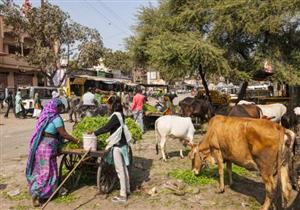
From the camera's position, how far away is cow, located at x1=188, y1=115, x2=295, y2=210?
5887mm

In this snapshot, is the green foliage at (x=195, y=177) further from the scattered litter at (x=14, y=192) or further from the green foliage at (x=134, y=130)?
the scattered litter at (x=14, y=192)

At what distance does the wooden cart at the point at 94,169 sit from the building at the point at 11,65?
3119cm

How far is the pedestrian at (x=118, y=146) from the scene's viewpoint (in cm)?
669

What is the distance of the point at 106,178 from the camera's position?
7203 millimetres

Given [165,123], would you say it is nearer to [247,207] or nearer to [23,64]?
[247,207]

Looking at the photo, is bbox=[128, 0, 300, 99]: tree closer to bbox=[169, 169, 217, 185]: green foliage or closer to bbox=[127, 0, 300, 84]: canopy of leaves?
bbox=[127, 0, 300, 84]: canopy of leaves

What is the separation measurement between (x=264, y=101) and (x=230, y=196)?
15.5 metres

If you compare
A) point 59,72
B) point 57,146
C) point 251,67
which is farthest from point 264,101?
point 59,72

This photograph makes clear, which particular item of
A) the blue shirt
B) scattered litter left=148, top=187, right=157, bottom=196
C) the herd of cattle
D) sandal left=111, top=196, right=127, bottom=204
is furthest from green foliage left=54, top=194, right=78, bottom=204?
the herd of cattle

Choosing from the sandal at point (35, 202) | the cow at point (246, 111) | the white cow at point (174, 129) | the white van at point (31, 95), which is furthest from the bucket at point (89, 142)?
the white van at point (31, 95)

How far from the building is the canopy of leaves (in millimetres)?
21957

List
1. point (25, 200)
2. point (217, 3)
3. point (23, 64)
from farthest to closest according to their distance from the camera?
point (23, 64) → point (217, 3) → point (25, 200)

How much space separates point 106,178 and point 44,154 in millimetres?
1258

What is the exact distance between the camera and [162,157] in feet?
33.3
